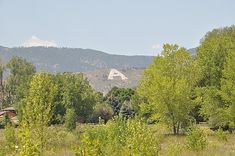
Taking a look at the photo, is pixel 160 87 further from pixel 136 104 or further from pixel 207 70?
pixel 136 104

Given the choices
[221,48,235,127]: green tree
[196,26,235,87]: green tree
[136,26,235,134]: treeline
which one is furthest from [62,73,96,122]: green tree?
[221,48,235,127]: green tree

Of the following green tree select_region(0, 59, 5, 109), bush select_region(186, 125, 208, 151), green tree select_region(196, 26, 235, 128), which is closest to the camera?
bush select_region(186, 125, 208, 151)

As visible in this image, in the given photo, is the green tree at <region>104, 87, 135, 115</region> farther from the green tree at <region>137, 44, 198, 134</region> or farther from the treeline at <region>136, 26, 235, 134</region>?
the green tree at <region>137, 44, 198, 134</region>

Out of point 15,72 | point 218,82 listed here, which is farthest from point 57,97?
point 15,72

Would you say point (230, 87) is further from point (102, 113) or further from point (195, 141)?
point (102, 113)

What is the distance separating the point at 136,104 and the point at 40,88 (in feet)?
166

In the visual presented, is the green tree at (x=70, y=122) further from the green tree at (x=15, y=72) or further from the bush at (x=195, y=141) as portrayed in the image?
the green tree at (x=15, y=72)

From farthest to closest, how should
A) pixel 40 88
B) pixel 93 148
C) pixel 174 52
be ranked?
pixel 174 52 < pixel 40 88 < pixel 93 148

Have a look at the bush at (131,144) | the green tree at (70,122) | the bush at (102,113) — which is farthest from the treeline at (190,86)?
the bush at (102,113)

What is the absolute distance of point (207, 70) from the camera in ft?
156

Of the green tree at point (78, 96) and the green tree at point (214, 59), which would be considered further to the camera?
the green tree at point (78, 96)

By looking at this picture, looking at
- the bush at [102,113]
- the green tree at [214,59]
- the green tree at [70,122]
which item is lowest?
the bush at [102,113]

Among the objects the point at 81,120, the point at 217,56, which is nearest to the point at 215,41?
the point at 217,56

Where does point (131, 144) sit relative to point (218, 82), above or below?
below
